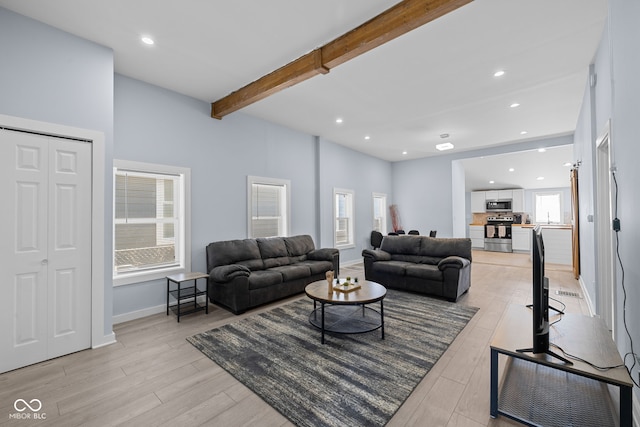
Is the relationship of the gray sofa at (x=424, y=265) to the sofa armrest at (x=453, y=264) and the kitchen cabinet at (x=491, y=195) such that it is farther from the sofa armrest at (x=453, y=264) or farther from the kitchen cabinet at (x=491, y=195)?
the kitchen cabinet at (x=491, y=195)

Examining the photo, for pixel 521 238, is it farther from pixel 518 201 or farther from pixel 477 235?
pixel 518 201

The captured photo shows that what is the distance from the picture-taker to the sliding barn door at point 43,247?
247 centimetres

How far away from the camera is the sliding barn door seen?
2471 millimetres

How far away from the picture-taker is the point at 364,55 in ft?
10.6

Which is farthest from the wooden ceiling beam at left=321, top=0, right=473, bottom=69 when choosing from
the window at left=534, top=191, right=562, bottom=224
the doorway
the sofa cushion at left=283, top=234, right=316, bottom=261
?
the window at left=534, top=191, right=562, bottom=224

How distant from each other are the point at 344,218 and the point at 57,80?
5.92m

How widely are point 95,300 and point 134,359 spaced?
2.60 ft

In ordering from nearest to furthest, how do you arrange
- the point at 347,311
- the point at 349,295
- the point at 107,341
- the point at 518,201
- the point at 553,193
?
the point at 107,341, the point at 349,295, the point at 347,311, the point at 518,201, the point at 553,193

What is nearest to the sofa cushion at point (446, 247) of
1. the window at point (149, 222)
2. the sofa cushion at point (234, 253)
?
the sofa cushion at point (234, 253)

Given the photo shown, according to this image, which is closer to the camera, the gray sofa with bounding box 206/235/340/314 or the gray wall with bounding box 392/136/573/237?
the gray sofa with bounding box 206/235/340/314

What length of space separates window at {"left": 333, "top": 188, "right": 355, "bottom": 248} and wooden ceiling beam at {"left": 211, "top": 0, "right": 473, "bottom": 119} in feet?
12.4

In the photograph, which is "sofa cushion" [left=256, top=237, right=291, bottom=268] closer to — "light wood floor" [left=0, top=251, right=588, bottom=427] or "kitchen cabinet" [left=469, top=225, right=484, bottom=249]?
"light wood floor" [left=0, top=251, right=588, bottom=427]

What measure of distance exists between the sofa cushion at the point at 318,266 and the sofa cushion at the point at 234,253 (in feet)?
2.79

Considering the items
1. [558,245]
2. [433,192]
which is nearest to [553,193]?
[558,245]
